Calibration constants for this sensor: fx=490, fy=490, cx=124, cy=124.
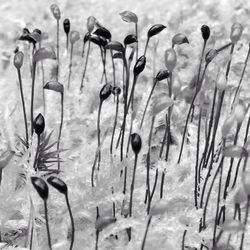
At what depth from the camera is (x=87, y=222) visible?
3.22 ft

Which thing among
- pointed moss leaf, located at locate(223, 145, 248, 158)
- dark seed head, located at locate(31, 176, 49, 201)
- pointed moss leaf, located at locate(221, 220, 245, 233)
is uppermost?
pointed moss leaf, located at locate(223, 145, 248, 158)

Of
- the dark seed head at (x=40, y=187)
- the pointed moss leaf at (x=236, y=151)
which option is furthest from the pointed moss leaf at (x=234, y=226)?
the dark seed head at (x=40, y=187)

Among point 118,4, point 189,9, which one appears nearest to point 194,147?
point 189,9

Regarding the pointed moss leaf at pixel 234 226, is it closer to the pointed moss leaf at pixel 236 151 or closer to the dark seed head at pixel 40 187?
the pointed moss leaf at pixel 236 151

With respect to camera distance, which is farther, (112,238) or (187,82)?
(187,82)

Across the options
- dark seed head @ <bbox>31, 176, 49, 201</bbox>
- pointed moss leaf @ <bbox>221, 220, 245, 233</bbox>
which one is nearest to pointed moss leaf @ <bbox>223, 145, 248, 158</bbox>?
pointed moss leaf @ <bbox>221, 220, 245, 233</bbox>

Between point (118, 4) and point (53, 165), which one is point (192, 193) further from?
point (118, 4)

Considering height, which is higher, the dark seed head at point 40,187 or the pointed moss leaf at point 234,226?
the dark seed head at point 40,187

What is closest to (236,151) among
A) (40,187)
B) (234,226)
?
(234,226)

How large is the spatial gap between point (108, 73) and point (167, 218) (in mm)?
809

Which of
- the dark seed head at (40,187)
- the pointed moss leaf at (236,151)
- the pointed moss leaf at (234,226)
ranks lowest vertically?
the pointed moss leaf at (234,226)

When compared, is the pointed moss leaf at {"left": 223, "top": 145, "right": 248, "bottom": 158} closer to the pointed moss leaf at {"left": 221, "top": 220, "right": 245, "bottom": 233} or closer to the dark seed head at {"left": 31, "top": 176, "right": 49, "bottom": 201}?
the pointed moss leaf at {"left": 221, "top": 220, "right": 245, "bottom": 233}

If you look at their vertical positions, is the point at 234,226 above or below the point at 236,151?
below

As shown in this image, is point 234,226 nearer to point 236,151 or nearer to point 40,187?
point 236,151
